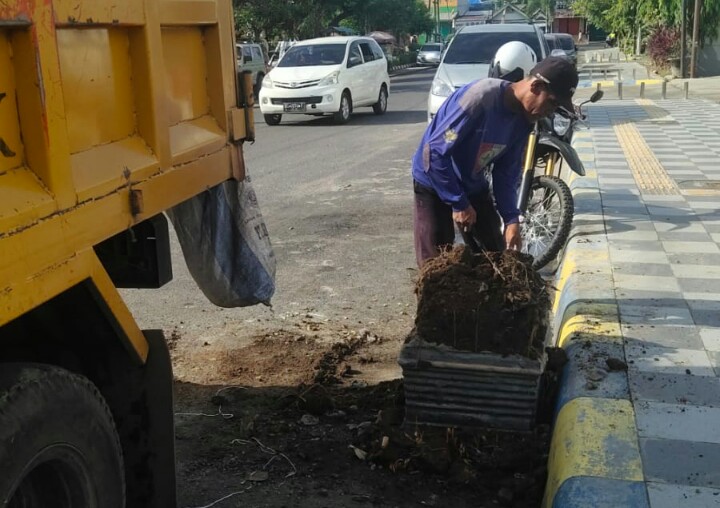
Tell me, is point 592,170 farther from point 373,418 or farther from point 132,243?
point 132,243

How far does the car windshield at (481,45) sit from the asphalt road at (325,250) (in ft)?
5.33

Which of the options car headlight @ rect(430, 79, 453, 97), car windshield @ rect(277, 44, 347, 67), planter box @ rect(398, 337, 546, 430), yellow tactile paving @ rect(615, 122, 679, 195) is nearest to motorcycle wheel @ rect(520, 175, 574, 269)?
yellow tactile paving @ rect(615, 122, 679, 195)

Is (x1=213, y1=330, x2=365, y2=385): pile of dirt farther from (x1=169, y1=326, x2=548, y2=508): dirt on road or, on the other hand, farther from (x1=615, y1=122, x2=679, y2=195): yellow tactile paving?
(x1=615, y1=122, x2=679, y2=195): yellow tactile paving

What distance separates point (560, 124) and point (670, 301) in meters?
2.60

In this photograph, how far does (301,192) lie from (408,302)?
14.0ft

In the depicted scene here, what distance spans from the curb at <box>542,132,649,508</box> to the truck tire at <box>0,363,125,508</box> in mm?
1587

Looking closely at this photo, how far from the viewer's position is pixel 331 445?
3896mm

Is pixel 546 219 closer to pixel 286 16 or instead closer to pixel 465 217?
pixel 465 217

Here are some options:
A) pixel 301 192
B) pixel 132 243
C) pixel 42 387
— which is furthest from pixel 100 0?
pixel 301 192

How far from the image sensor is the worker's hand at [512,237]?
4.42 metres

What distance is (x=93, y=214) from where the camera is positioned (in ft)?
7.32

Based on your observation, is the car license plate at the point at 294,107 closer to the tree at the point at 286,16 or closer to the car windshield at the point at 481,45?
the car windshield at the point at 481,45

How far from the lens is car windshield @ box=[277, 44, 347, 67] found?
60.3 feet

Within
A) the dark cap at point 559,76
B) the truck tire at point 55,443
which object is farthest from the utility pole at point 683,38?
the truck tire at point 55,443
